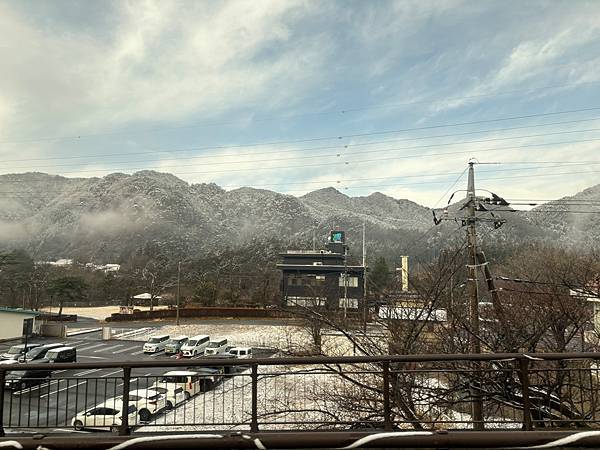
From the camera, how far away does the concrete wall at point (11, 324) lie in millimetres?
35659

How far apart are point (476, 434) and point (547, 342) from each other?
42.2 ft

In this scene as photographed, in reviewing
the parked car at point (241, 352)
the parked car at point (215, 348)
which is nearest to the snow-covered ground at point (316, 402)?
the parked car at point (241, 352)

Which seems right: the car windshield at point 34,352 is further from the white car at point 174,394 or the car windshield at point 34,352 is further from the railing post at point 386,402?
the railing post at point 386,402

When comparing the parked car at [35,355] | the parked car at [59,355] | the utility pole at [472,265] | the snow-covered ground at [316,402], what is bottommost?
the parked car at [35,355]

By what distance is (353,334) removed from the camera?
9805 millimetres

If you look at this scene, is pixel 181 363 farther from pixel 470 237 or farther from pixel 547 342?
pixel 547 342

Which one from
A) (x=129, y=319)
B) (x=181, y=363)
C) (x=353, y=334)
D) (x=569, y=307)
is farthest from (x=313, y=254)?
(x=181, y=363)

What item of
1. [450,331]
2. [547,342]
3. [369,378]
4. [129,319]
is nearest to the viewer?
[369,378]

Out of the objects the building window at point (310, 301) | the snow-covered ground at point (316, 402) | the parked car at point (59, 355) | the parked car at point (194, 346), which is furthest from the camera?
the parked car at point (194, 346)

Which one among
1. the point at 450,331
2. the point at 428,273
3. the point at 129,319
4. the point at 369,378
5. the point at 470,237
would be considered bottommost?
the point at 129,319

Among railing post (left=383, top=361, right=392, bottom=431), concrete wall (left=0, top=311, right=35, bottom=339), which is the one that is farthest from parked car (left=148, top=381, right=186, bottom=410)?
concrete wall (left=0, top=311, right=35, bottom=339)

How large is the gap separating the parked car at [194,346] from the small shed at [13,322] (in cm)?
1605

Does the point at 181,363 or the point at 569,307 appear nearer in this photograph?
the point at 181,363

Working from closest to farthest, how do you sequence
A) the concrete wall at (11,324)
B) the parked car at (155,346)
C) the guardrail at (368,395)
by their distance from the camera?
1. the guardrail at (368,395)
2. the parked car at (155,346)
3. the concrete wall at (11,324)
